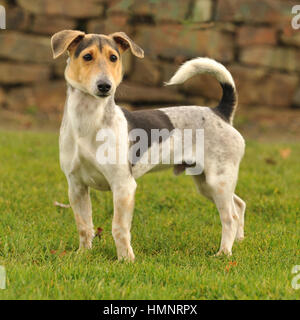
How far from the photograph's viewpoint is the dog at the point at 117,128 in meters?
3.67

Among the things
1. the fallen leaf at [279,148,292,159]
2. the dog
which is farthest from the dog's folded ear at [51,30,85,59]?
the fallen leaf at [279,148,292,159]

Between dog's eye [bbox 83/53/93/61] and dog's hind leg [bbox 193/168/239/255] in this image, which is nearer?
dog's eye [bbox 83/53/93/61]

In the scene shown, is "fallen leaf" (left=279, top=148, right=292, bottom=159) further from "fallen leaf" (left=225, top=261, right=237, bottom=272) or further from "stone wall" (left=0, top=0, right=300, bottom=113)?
"fallen leaf" (left=225, top=261, right=237, bottom=272)

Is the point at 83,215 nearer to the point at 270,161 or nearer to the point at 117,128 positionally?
the point at 117,128

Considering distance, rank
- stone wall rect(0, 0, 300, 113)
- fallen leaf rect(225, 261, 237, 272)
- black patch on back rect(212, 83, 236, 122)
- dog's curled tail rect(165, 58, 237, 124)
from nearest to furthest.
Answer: fallen leaf rect(225, 261, 237, 272) < dog's curled tail rect(165, 58, 237, 124) < black patch on back rect(212, 83, 236, 122) < stone wall rect(0, 0, 300, 113)

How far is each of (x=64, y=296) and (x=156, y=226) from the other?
1.82 meters

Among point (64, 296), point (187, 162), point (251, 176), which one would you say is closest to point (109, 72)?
point (187, 162)

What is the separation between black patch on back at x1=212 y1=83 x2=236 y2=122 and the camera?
450 centimetres

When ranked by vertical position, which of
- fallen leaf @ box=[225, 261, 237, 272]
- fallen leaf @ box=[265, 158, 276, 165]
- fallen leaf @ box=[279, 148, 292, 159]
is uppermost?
fallen leaf @ box=[225, 261, 237, 272]

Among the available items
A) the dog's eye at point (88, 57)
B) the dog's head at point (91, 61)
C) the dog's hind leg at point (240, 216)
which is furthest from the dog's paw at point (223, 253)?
the dog's eye at point (88, 57)

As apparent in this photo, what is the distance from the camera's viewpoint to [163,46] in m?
10.7

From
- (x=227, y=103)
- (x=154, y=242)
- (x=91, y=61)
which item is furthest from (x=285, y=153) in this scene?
(x=91, y=61)

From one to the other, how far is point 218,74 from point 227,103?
268mm

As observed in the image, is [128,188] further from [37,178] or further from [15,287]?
[37,178]
